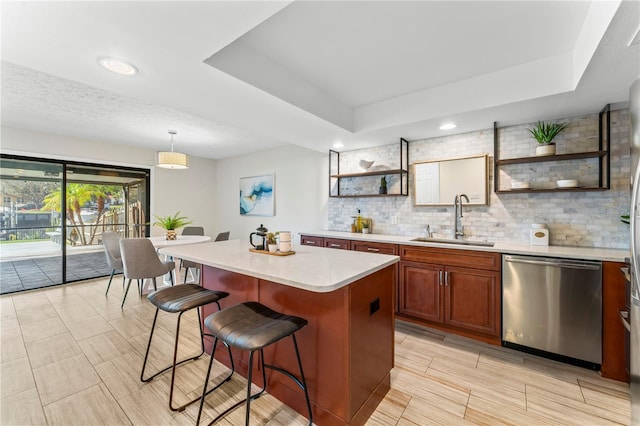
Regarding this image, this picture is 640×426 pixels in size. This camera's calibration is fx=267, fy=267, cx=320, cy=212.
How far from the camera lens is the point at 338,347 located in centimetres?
153

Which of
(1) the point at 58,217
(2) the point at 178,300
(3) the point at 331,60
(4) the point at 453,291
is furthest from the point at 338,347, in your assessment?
(1) the point at 58,217

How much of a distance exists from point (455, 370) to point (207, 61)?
2995 millimetres

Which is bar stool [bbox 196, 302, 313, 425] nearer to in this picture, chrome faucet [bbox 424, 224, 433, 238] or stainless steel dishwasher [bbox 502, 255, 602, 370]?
stainless steel dishwasher [bbox 502, 255, 602, 370]

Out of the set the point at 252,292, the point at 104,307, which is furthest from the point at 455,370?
the point at 104,307

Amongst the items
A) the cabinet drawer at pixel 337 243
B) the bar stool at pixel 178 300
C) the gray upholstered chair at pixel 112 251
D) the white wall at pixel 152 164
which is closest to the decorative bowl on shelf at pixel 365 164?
the cabinet drawer at pixel 337 243

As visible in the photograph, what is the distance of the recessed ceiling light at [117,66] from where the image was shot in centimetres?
176

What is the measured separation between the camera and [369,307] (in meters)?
1.72

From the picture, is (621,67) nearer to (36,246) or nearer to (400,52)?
(400,52)

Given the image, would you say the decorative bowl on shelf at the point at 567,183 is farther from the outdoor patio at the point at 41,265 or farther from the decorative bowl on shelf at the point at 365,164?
the outdoor patio at the point at 41,265

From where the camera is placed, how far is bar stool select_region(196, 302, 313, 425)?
4.23 ft

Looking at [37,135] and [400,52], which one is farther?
[37,135]

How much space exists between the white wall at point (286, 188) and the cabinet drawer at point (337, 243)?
0.92 m

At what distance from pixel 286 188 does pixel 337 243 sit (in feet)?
6.62

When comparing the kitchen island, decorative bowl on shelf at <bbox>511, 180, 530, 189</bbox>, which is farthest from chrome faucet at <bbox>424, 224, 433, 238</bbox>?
the kitchen island
